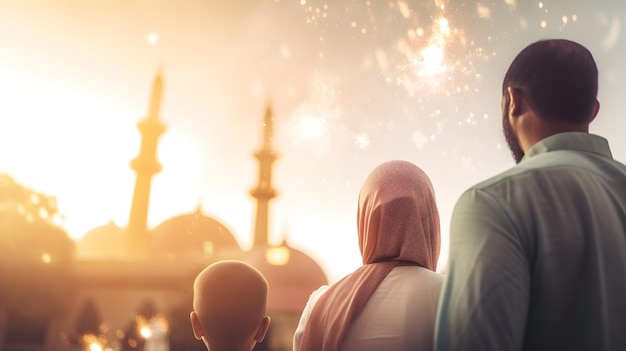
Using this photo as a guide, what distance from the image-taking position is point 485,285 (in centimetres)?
89

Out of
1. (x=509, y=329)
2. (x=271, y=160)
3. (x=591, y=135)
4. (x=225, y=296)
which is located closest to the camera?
(x=509, y=329)

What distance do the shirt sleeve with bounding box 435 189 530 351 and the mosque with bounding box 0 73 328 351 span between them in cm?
1426

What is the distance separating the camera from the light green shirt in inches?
34.9

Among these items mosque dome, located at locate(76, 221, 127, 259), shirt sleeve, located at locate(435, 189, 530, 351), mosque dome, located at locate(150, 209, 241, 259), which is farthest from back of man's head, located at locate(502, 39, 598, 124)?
mosque dome, located at locate(76, 221, 127, 259)

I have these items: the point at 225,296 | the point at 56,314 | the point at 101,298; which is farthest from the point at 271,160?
the point at 225,296

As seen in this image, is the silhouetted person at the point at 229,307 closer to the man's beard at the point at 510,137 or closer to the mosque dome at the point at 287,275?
the man's beard at the point at 510,137

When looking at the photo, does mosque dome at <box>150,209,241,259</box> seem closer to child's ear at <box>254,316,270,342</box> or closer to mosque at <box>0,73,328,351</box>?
mosque at <box>0,73,328,351</box>

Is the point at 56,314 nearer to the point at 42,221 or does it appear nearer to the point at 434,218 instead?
the point at 42,221

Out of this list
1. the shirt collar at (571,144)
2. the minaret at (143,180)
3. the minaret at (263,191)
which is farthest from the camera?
the minaret at (263,191)

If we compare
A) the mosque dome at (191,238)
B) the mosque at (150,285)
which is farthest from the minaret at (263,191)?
the mosque dome at (191,238)

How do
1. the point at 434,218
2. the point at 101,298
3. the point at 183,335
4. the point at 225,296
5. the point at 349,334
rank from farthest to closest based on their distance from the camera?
the point at 101,298, the point at 183,335, the point at 225,296, the point at 434,218, the point at 349,334

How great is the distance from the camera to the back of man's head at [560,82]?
3.59 feet

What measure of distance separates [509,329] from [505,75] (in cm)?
56

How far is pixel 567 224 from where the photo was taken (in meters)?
0.94
